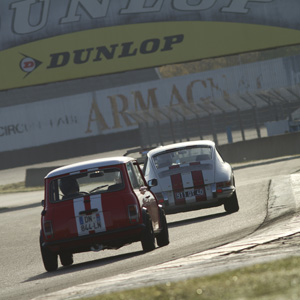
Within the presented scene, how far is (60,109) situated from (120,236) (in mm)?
49181

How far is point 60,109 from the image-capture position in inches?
2357

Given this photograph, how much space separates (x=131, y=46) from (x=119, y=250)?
21.0 metres

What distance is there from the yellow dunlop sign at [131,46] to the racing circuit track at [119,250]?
13.4 metres

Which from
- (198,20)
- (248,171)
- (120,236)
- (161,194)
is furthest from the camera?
(198,20)

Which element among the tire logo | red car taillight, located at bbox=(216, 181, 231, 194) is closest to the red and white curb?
red car taillight, located at bbox=(216, 181, 231, 194)

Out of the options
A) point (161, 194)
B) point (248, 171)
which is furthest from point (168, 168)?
point (248, 171)

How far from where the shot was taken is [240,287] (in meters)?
5.69

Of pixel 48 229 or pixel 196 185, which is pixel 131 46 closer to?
pixel 196 185

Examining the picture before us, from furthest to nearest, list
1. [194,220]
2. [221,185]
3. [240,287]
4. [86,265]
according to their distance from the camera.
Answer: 1. [194,220]
2. [221,185]
3. [86,265]
4. [240,287]

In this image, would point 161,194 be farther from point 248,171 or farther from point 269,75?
point 269,75

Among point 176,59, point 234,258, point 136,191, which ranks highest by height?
point 176,59

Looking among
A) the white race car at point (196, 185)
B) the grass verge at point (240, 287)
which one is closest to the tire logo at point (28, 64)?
the white race car at point (196, 185)

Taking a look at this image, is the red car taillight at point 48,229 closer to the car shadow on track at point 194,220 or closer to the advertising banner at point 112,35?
the car shadow on track at point 194,220

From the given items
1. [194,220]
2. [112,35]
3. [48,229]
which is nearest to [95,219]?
[48,229]
